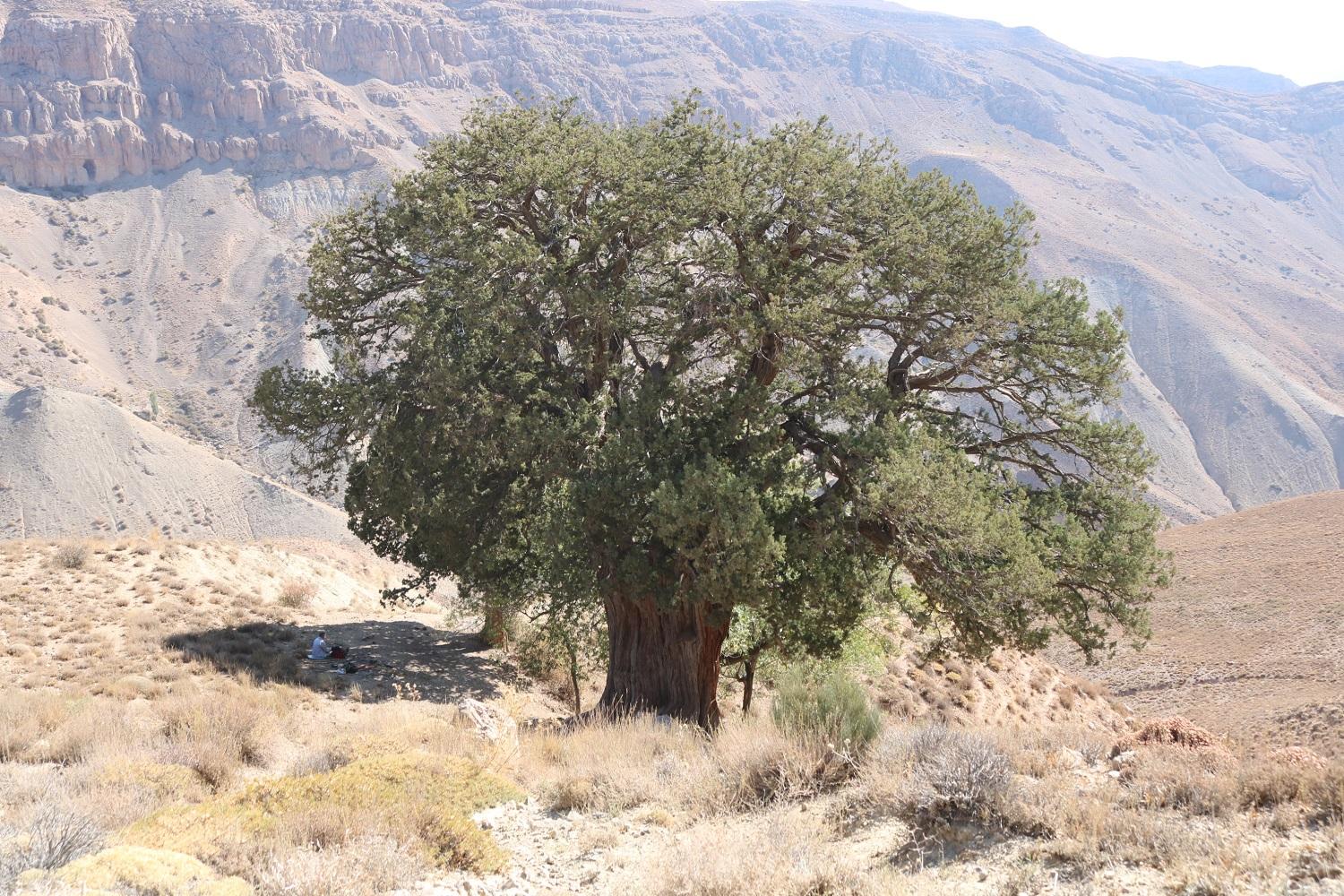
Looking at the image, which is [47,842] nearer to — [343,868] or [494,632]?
[343,868]

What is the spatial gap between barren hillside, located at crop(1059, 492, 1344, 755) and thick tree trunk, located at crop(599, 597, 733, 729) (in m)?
14.8

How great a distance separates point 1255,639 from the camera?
3738 centimetres

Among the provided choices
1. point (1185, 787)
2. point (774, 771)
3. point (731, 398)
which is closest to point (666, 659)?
point (731, 398)

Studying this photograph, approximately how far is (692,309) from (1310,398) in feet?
387

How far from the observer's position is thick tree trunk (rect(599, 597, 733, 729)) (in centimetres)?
1512

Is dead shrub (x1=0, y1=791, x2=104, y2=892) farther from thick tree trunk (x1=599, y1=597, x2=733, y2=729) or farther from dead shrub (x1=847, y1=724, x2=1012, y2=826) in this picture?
thick tree trunk (x1=599, y1=597, x2=733, y2=729)

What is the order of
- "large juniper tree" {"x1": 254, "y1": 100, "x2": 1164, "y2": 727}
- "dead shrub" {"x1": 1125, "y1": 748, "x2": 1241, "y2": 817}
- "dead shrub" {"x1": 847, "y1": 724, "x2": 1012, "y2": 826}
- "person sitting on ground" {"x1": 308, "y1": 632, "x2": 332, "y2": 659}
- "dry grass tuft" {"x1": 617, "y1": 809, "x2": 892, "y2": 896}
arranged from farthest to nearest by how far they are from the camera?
"person sitting on ground" {"x1": 308, "y1": 632, "x2": 332, "y2": 659} < "large juniper tree" {"x1": 254, "y1": 100, "x2": 1164, "y2": 727} < "dead shrub" {"x1": 847, "y1": 724, "x2": 1012, "y2": 826} < "dead shrub" {"x1": 1125, "y1": 748, "x2": 1241, "y2": 817} < "dry grass tuft" {"x1": 617, "y1": 809, "x2": 892, "y2": 896}

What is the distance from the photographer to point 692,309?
1479 cm

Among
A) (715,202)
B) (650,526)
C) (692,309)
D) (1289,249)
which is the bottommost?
(650,526)

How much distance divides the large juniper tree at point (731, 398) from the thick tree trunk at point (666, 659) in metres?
0.04

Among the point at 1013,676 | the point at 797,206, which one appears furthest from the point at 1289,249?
the point at 797,206

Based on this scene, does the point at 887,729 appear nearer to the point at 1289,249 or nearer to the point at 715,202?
the point at 715,202

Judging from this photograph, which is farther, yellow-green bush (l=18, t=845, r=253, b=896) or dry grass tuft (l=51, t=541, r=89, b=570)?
dry grass tuft (l=51, t=541, r=89, b=570)

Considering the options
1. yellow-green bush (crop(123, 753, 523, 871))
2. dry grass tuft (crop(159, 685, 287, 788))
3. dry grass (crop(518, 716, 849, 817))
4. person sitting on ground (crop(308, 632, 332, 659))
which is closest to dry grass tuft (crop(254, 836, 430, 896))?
yellow-green bush (crop(123, 753, 523, 871))
